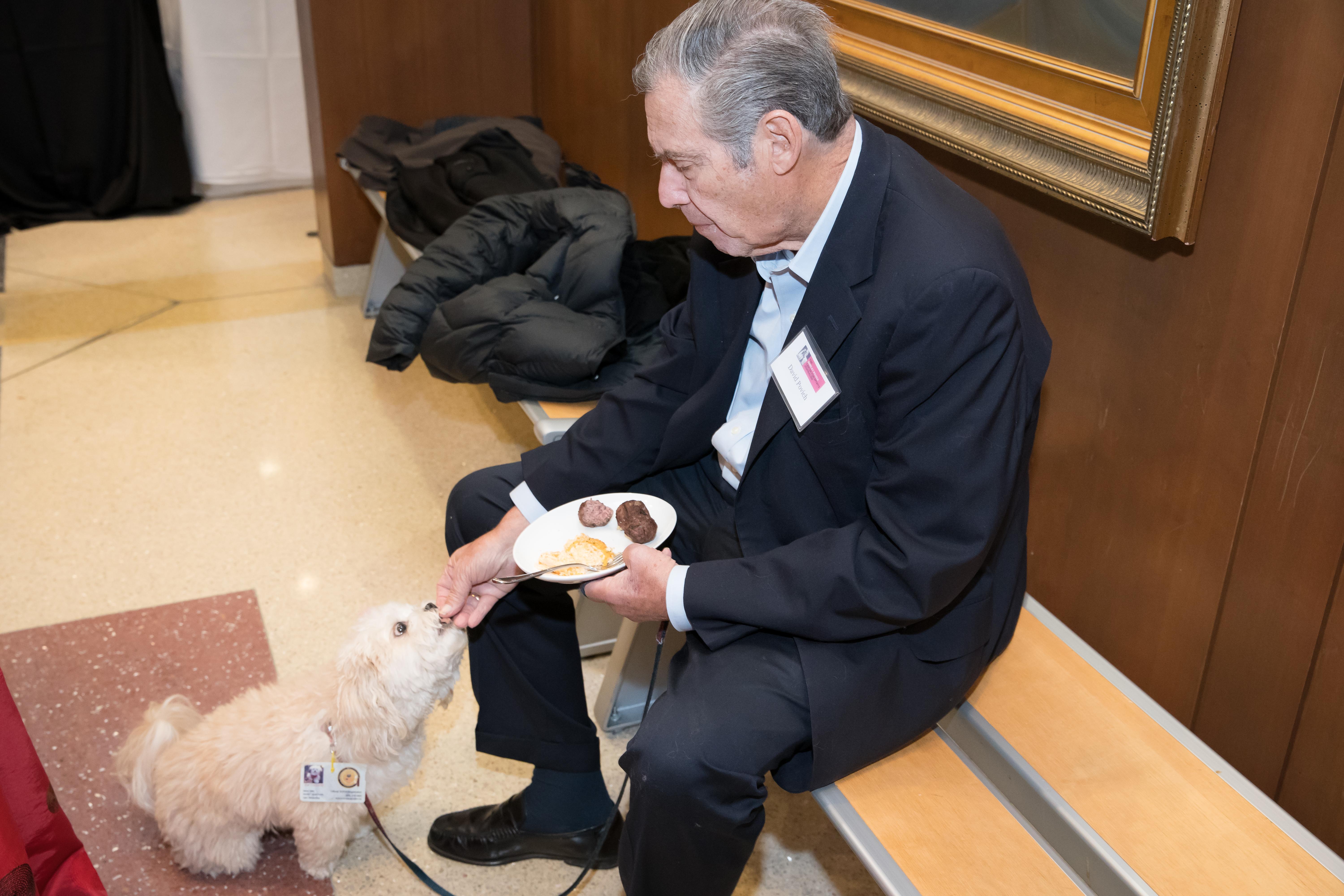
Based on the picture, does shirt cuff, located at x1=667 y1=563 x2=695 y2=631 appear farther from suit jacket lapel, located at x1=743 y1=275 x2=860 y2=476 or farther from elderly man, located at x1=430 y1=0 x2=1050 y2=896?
suit jacket lapel, located at x1=743 y1=275 x2=860 y2=476

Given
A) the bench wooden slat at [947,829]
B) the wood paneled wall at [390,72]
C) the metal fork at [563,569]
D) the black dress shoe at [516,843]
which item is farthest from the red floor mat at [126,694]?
the wood paneled wall at [390,72]

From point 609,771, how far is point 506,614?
516 millimetres

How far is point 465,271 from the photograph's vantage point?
2.67 metres

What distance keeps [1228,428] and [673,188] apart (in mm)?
825

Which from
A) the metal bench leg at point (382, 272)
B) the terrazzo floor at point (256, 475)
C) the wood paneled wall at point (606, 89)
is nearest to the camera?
the terrazzo floor at point (256, 475)

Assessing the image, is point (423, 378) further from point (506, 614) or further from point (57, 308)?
point (506, 614)

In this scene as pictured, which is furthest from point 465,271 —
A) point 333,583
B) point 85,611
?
point 85,611

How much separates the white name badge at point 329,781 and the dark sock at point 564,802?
299 mm

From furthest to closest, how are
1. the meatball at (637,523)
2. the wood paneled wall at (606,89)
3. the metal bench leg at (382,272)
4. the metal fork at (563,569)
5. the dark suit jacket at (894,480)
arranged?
the metal bench leg at (382,272) < the wood paneled wall at (606,89) < the meatball at (637,523) < the metal fork at (563,569) < the dark suit jacket at (894,480)

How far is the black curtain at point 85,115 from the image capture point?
4570mm

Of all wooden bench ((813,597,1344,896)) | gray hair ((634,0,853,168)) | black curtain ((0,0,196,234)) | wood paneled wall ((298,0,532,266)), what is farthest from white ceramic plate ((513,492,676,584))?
black curtain ((0,0,196,234))

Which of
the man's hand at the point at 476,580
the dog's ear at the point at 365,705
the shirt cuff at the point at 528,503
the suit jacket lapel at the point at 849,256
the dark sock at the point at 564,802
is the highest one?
the suit jacket lapel at the point at 849,256

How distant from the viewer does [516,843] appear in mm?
1769

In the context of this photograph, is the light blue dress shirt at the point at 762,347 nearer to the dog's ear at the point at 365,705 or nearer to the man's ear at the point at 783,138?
the man's ear at the point at 783,138
